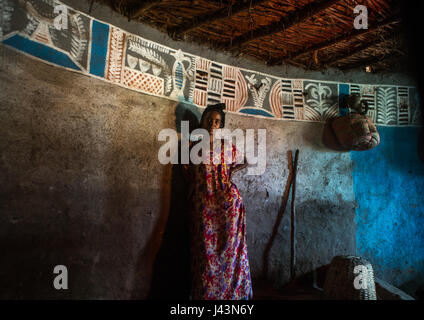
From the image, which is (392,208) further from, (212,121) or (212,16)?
(212,16)

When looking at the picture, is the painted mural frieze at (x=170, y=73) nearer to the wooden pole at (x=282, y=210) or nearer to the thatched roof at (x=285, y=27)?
the thatched roof at (x=285, y=27)

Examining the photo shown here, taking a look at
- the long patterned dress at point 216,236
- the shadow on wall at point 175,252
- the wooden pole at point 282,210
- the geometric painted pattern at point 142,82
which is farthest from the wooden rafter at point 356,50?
the geometric painted pattern at point 142,82

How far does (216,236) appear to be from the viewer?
2928mm

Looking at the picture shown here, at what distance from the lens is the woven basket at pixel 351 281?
2852mm

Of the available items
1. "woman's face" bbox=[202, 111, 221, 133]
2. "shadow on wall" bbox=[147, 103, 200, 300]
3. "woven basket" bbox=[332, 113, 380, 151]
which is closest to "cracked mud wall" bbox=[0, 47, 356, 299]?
"shadow on wall" bbox=[147, 103, 200, 300]

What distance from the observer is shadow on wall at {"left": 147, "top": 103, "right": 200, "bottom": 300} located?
2.97 m

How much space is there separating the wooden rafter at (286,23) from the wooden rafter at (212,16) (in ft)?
1.64

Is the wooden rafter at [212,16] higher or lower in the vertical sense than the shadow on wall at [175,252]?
higher

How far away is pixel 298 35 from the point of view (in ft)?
11.4

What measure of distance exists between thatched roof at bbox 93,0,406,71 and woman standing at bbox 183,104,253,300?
40.0 inches

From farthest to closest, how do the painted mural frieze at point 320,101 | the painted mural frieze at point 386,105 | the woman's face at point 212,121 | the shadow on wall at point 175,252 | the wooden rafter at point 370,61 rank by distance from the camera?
the painted mural frieze at point 386,105
the painted mural frieze at point 320,101
the wooden rafter at point 370,61
the woman's face at point 212,121
the shadow on wall at point 175,252

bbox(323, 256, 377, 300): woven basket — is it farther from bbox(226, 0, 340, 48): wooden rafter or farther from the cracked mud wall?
bbox(226, 0, 340, 48): wooden rafter
